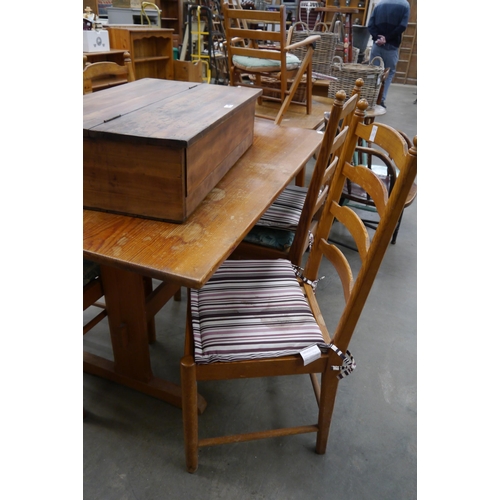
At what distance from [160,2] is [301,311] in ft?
21.5

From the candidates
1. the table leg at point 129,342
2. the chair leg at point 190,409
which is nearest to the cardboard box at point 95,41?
the table leg at point 129,342

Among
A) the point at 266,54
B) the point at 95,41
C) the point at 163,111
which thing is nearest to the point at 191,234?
the point at 163,111

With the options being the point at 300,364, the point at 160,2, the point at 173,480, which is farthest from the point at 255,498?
the point at 160,2

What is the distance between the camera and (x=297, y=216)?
5.19ft

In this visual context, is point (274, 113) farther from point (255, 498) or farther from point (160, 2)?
point (160, 2)

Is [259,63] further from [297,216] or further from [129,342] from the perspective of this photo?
[129,342]

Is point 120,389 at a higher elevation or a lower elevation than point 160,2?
lower

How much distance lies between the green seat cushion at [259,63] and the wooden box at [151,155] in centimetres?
174

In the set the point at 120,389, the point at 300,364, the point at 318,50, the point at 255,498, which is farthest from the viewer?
the point at 318,50

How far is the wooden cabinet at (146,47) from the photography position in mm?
3922

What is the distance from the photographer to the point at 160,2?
600cm

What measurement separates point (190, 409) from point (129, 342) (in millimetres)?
427

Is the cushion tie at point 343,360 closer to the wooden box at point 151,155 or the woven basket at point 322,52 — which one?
the wooden box at point 151,155

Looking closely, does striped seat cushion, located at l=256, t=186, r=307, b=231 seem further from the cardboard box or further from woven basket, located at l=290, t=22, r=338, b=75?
the cardboard box
